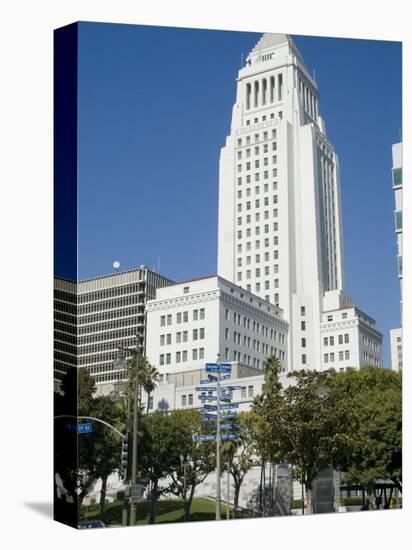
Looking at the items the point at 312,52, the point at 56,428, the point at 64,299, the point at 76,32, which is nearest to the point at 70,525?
the point at 56,428

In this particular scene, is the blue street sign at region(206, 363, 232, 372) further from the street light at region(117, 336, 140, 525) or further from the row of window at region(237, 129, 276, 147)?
the row of window at region(237, 129, 276, 147)

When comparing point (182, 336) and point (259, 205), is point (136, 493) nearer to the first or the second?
point (182, 336)

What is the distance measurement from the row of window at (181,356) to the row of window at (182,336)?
710 millimetres

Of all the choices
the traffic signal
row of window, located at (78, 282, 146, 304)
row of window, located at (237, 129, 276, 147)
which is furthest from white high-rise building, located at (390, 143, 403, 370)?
the traffic signal

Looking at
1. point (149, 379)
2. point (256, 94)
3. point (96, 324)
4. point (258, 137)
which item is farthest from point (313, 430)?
point (256, 94)

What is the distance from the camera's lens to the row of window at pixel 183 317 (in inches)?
2005

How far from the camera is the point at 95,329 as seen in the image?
38.9m

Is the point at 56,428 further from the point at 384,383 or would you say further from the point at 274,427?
the point at 384,383

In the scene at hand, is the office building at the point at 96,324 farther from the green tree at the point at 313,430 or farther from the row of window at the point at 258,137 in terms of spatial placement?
the row of window at the point at 258,137

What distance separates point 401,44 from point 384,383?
75.7 ft

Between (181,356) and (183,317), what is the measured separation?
3646 millimetres

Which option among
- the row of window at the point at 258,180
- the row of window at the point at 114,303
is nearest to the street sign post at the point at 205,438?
the row of window at the point at 114,303

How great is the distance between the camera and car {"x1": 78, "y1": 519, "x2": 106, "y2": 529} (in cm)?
3284

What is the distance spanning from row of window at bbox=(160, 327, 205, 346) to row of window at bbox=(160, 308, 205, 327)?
90 cm
